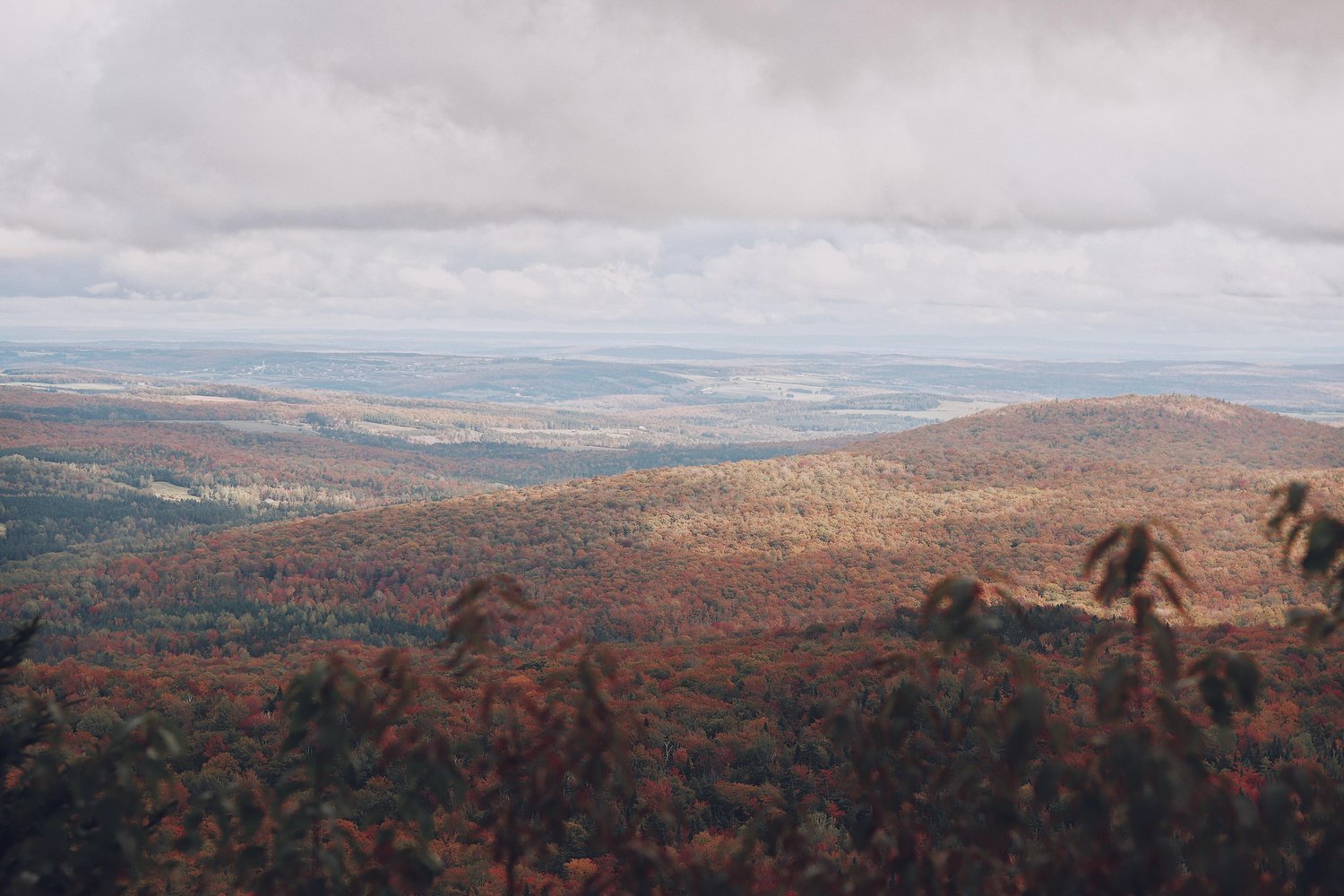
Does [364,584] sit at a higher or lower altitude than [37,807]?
lower

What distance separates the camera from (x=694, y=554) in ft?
207

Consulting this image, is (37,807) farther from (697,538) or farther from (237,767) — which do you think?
(697,538)

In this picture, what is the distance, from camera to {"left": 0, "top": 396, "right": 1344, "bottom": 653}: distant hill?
A: 48219 mm

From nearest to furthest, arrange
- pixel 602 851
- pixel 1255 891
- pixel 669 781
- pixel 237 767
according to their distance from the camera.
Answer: pixel 1255 891, pixel 602 851, pixel 669 781, pixel 237 767

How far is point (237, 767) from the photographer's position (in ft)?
Result: 60.6

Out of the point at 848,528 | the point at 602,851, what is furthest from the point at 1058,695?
the point at 848,528

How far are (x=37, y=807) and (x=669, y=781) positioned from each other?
11892mm

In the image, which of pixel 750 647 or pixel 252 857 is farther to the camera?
pixel 750 647

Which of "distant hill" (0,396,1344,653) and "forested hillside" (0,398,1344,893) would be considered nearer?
"forested hillside" (0,398,1344,893)

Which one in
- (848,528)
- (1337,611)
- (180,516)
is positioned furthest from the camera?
(180,516)

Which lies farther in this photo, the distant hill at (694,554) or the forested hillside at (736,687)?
the distant hill at (694,554)

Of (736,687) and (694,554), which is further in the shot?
(694,554)

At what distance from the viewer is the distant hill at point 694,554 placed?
158ft

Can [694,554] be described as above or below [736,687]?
below
